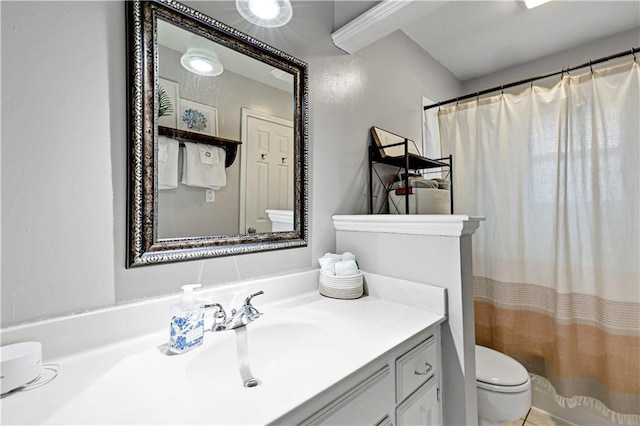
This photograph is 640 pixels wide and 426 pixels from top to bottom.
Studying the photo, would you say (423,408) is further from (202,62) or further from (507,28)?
(507,28)

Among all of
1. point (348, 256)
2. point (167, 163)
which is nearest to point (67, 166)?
point (167, 163)

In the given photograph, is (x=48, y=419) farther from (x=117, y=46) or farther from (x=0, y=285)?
(x=117, y=46)

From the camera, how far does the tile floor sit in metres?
1.71

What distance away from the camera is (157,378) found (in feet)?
2.14

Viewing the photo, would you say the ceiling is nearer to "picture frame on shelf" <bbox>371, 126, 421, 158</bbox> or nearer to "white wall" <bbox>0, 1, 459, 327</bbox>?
"picture frame on shelf" <bbox>371, 126, 421, 158</bbox>

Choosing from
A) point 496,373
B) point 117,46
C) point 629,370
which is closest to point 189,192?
point 117,46

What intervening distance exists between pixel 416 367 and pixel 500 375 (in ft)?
2.58

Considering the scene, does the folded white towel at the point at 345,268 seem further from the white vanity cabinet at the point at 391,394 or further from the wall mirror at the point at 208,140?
the white vanity cabinet at the point at 391,394

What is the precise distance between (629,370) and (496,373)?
75 cm

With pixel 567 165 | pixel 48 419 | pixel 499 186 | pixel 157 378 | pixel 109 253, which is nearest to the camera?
pixel 48 419

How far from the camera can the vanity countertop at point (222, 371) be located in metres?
0.54

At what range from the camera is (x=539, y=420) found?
175cm

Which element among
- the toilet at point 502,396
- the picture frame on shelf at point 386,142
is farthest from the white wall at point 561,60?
the toilet at point 502,396

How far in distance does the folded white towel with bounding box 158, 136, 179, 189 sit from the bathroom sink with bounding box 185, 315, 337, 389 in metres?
0.49
